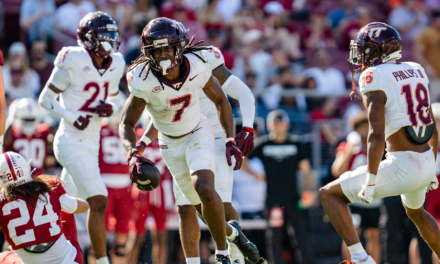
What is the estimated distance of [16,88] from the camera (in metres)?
8.66

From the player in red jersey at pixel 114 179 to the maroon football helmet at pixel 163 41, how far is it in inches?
142

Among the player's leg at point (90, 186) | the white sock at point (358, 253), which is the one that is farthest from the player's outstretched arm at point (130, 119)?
the white sock at point (358, 253)

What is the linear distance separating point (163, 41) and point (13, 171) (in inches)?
59.0

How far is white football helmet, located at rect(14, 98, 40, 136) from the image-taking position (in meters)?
7.25

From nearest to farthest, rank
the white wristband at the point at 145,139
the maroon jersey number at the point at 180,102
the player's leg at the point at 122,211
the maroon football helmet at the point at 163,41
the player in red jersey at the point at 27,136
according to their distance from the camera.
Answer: the maroon football helmet at the point at 163,41 < the maroon jersey number at the point at 180,102 < the white wristband at the point at 145,139 < the player in red jersey at the point at 27,136 < the player's leg at the point at 122,211

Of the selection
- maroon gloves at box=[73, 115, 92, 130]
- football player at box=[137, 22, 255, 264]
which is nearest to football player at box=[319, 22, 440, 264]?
football player at box=[137, 22, 255, 264]

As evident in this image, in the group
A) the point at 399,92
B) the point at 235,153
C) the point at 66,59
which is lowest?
the point at 235,153

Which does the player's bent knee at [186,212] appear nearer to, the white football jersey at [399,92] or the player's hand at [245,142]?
the player's hand at [245,142]

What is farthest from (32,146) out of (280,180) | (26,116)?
(280,180)

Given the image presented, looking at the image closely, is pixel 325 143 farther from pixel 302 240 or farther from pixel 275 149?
pixel 302 240

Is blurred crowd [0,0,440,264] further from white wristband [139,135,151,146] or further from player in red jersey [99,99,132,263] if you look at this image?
white wristband [139,135,151,146]

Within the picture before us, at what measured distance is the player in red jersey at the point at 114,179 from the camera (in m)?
7.80

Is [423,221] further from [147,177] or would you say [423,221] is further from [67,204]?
[67,204]

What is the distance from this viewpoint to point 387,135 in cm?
464
